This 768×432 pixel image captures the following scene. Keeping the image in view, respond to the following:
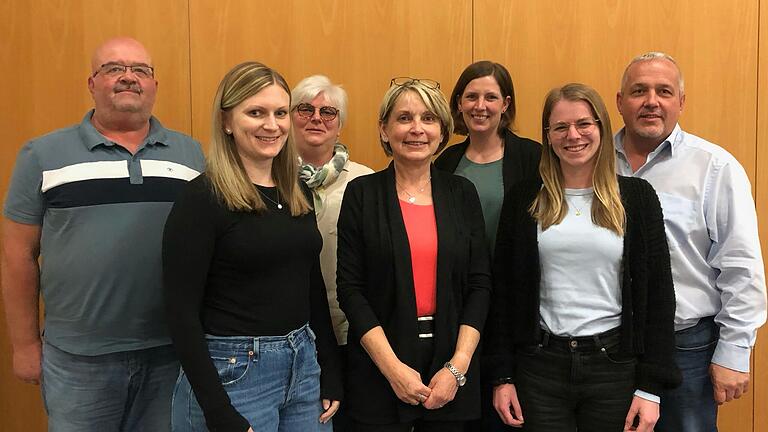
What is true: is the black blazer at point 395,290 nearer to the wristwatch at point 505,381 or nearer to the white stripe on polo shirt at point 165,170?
the wristwatch at point 505,381

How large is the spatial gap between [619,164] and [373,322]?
114 cm

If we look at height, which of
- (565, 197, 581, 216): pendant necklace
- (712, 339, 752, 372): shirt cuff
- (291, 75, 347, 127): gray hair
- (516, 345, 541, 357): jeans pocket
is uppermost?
(291, 75, 347, 127): gray hair

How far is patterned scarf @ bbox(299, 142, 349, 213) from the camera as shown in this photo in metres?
2.18

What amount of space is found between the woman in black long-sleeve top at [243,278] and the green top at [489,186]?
79 cm

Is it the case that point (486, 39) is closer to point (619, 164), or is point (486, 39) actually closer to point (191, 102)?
point (619, 164)

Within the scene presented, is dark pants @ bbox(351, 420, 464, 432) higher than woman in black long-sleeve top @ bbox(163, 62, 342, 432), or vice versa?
woman in black long-sleeve top @ bbox(163, 62, 342, 432)

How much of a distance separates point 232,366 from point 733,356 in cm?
163

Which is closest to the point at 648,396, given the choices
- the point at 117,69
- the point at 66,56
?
the point at 117,69

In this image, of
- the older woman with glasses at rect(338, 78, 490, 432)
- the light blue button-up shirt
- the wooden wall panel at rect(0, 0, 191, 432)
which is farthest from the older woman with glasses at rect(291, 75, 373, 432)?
the light blue button-up shirt

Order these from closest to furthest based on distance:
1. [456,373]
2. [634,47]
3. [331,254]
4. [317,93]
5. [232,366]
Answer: [232,366], [456,373], [331,254], [317,93], [634,47]

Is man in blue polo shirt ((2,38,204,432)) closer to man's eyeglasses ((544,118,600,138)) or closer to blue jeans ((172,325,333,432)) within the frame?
blue jeans ((172,325,333,432))

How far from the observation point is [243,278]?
151 cm

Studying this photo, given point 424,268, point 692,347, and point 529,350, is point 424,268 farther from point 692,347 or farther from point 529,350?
point 692,347

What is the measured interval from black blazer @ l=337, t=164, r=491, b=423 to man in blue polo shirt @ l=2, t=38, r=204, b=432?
63cm
